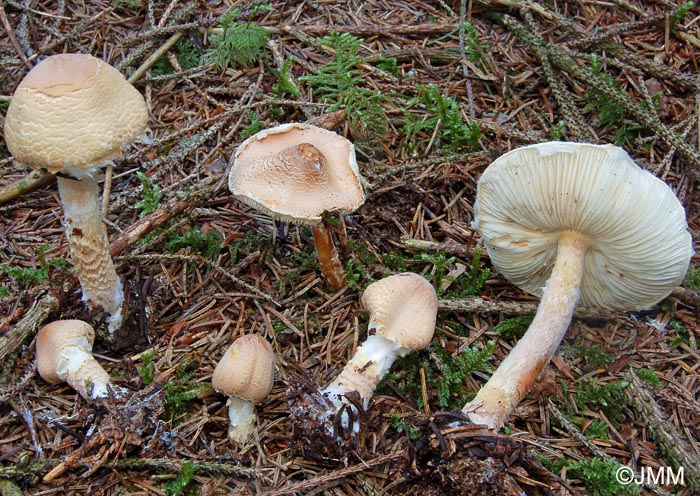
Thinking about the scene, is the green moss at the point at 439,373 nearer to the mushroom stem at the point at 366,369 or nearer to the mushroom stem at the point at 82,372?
the mushroom stem at the point at 366,369

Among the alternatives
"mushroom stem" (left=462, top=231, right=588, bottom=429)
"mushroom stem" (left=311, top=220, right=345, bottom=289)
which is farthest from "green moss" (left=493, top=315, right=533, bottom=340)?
"mushroom stem" (left=311, top=220, right=345, bottom=289)

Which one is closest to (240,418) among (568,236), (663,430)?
(568,236)

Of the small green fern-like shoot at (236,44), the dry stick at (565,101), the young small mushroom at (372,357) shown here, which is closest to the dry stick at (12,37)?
the small green fern-like shoot at (236,44)

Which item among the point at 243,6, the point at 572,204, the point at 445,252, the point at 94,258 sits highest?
the point at 243,6

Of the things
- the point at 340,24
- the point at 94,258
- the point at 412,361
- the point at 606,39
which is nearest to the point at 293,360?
the point at 412,361

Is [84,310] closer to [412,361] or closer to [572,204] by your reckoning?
[412,361]

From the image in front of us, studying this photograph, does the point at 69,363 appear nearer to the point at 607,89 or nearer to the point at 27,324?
the point at 27,324

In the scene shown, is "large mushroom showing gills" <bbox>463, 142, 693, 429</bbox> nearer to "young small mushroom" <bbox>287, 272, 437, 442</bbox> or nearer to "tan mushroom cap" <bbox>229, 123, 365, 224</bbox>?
"young small mushroom" <bbox>287, 272, 437, 442</bbox>
